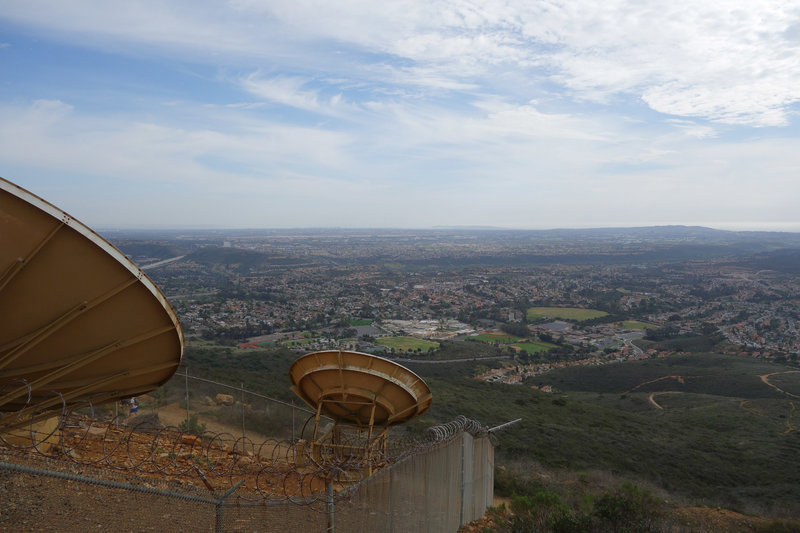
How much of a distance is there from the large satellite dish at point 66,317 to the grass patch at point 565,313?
297 feet

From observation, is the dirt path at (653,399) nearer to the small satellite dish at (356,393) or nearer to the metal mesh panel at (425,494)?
the metal mesh panel at (425,494)

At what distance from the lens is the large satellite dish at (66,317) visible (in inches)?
192

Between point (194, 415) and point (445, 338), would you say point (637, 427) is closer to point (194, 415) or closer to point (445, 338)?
point (194, 415)

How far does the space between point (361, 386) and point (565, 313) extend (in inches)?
3754

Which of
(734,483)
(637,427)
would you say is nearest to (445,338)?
(637,427)

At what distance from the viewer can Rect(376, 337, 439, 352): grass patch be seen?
195ft

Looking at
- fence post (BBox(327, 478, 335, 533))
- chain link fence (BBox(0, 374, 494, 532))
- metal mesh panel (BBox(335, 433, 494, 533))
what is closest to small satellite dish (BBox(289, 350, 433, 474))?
chain link fence (BBox(0, 374, 494, 532))

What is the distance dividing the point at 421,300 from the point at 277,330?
4493 cm

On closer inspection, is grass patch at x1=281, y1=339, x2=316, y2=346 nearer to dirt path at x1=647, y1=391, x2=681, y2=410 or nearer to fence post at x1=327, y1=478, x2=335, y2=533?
dirt path at x1=647, y1=391, x2=681, y2=410

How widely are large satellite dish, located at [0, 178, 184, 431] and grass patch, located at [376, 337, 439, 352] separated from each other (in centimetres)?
5242

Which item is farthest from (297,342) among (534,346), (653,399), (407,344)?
(653,399)

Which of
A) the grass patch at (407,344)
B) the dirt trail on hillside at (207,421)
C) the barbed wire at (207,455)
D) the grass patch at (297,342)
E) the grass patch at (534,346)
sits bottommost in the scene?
the grass patch at (534,346)

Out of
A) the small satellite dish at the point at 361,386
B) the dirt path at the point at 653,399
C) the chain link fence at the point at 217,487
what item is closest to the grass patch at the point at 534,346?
the dirt path at the point at 653,399

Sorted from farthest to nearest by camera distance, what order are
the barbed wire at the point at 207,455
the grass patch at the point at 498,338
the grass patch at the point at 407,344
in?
the grass patch at the point at 498,338, the grass patch at the point at 407,344, the barbed wire at the point at 207,455
